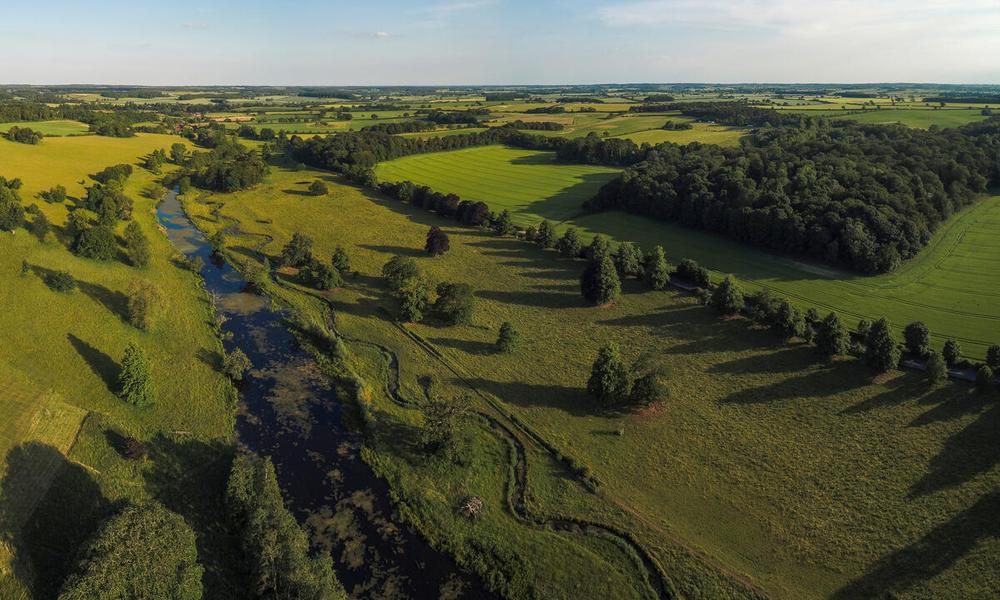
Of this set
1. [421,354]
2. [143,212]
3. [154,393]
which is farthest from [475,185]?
[154,393]

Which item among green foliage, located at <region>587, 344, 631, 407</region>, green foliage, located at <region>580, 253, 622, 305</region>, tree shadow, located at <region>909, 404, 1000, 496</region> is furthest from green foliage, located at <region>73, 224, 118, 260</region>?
tree shadow, located at <region>909, 404, 1000, 496</region>

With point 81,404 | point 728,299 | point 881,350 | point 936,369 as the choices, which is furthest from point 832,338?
point 81,404

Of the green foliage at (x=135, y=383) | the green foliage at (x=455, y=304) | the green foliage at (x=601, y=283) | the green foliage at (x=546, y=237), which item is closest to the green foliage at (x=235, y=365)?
the green foliage at (x=135, y=383)

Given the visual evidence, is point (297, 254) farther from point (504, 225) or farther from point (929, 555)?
point (929, 555)

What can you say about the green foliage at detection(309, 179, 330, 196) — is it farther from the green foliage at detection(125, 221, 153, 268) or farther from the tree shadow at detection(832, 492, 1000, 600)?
the tree shadow at detection(832, 492, 1000, 600)

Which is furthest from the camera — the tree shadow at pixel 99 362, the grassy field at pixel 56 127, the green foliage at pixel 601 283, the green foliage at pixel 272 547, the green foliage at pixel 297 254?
the grassy field at pixel 56 127

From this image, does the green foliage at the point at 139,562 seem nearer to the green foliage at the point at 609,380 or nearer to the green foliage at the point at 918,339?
the green foliage at the point at 609,380
